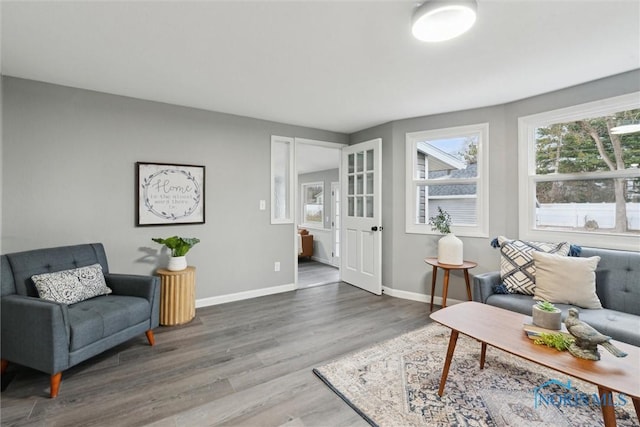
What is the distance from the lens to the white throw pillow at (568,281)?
222 centimetres

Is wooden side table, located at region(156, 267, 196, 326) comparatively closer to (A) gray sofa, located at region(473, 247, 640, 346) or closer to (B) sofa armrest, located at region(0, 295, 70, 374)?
(B) sofa armrest, located at region(0, 295, 70, 374)

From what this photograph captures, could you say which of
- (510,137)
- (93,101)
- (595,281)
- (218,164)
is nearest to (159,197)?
(218,164)

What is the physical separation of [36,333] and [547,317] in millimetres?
3236

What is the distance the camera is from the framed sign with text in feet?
10.1

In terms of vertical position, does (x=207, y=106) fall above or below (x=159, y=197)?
above

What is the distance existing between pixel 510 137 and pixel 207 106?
3510 millimetres

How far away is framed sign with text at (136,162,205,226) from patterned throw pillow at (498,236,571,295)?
333cm

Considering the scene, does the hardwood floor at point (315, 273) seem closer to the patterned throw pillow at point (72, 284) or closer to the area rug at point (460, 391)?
the area rug at point (460, 391)

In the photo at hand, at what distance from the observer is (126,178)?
118 inches

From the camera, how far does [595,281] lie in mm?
2334

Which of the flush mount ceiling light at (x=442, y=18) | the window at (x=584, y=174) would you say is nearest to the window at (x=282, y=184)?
the flush mount ceiling light at (x=442, y=18)

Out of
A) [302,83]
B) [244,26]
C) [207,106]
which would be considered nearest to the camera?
[244,26]

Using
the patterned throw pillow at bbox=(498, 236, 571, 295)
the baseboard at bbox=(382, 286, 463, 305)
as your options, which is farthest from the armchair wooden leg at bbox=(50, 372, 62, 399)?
the patterned throw pillow at bbox=(498, 236, 571, 295)

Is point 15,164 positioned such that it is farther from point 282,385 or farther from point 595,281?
point 595,281
